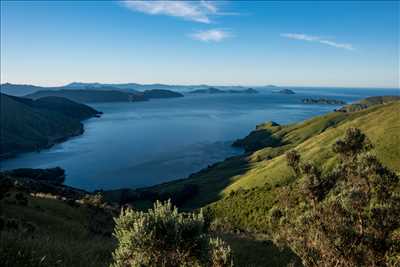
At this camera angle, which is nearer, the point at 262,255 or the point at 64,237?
the point at 64,237

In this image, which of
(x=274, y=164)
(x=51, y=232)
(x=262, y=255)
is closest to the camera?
(x=51, y=232)

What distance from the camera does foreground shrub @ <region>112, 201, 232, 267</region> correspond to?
30.9ft

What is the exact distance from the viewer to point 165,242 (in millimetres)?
9617

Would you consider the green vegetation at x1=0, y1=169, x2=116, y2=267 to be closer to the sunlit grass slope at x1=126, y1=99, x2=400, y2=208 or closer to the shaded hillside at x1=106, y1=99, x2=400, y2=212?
the shaded hillside at x1=106, y1=99, x2=400, y2=212

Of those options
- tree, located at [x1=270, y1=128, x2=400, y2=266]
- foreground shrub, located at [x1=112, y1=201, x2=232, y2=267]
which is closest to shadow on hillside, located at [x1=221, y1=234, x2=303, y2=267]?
tree, located at [x1=270, y1=128, x2=400, y2=266]

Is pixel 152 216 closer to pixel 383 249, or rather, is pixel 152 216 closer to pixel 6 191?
pixel 383 249

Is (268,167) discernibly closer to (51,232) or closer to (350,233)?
(51,232)

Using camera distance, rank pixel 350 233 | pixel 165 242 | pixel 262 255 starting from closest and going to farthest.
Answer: pixel 165 242, pixel 350 233, pixel 262 255

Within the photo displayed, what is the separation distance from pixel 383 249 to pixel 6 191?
30.6 m

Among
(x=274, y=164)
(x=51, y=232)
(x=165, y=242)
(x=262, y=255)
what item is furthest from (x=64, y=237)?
(x=274, y=164)

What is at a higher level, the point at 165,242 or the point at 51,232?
the point at 165,242

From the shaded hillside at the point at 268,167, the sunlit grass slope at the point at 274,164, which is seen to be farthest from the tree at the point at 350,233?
the shaded hillside at the point at 268,167

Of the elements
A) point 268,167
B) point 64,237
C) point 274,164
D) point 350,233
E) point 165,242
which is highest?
point 165,242

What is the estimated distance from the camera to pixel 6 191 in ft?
101
